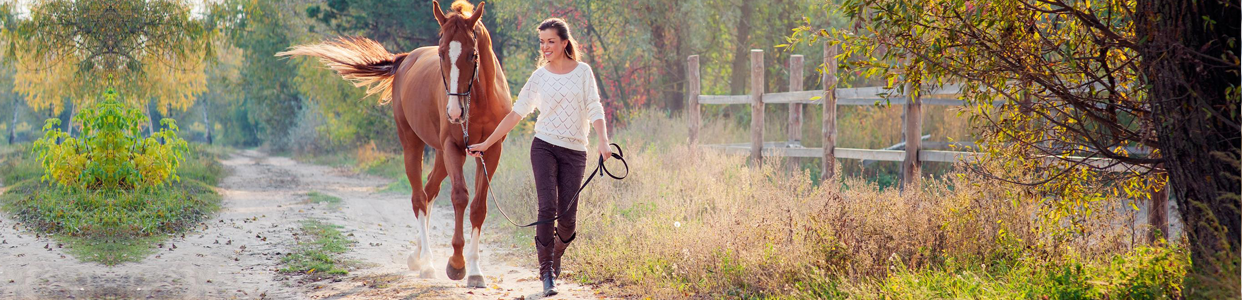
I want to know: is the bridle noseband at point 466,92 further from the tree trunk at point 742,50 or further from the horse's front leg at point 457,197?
the tree trunk at point 742,50

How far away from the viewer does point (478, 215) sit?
19.8 ft

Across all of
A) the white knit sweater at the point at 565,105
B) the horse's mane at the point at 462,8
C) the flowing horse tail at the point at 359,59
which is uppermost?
the horse's mane at the point at 462,8

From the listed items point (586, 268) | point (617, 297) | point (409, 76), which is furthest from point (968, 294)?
point (409, 76)

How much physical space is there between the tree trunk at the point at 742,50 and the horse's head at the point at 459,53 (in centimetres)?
1427

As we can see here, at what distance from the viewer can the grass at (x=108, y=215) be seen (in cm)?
746

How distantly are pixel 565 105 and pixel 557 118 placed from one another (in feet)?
0.29

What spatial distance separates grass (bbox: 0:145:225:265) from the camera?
746 centimetres

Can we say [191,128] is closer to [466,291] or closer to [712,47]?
[712,47]

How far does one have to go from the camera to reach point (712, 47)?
20.7m

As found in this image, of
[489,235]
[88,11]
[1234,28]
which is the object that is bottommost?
[489,235]

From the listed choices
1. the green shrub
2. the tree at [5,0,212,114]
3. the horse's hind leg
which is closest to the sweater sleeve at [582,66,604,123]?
the horse's hind leg

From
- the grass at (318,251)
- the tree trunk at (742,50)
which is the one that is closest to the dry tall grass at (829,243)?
the grass at (318,251)

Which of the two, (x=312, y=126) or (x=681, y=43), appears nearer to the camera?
(x=681, y=43)

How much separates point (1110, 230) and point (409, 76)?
5.17m
